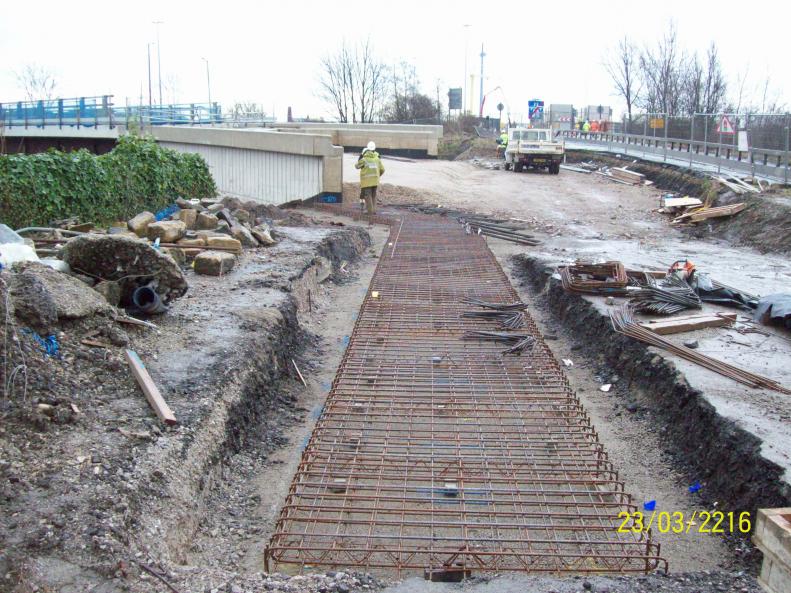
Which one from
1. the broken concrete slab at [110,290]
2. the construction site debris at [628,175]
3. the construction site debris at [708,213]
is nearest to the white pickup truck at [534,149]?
the construction site debris at [628,175]

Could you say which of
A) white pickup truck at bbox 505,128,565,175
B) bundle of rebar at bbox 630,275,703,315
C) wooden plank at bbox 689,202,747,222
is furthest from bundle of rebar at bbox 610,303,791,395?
white pickup truck at bbox 505,128,565,175

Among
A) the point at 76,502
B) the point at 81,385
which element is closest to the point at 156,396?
the point at 81,385

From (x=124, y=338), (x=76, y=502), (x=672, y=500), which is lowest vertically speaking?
(x=672, y=500)

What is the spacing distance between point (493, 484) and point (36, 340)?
12.0 feet

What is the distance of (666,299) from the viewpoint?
9.23 m

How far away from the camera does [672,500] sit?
5.57 metres

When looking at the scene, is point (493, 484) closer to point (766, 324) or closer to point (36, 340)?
point (36, 340)

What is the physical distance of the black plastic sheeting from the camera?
8367 millimetres

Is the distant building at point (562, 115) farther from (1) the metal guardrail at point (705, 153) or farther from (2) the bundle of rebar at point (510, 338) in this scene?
(2) the bundle of rebar at point (510, 338)

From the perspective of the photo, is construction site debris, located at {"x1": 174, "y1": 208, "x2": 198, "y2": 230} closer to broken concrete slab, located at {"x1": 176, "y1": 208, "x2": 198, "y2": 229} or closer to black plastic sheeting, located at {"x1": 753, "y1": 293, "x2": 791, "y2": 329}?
broken concrete slab, located at {"x1": 176, "y1": 208, "x2": 198, "y2": 229}

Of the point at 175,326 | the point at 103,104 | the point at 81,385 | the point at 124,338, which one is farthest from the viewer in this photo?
the point at 103,104

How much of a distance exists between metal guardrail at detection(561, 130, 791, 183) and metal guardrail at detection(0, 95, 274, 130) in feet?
62.9

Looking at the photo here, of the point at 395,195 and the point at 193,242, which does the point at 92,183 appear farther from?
the point at 395,195

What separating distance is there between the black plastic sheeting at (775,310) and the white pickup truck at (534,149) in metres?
22.5
